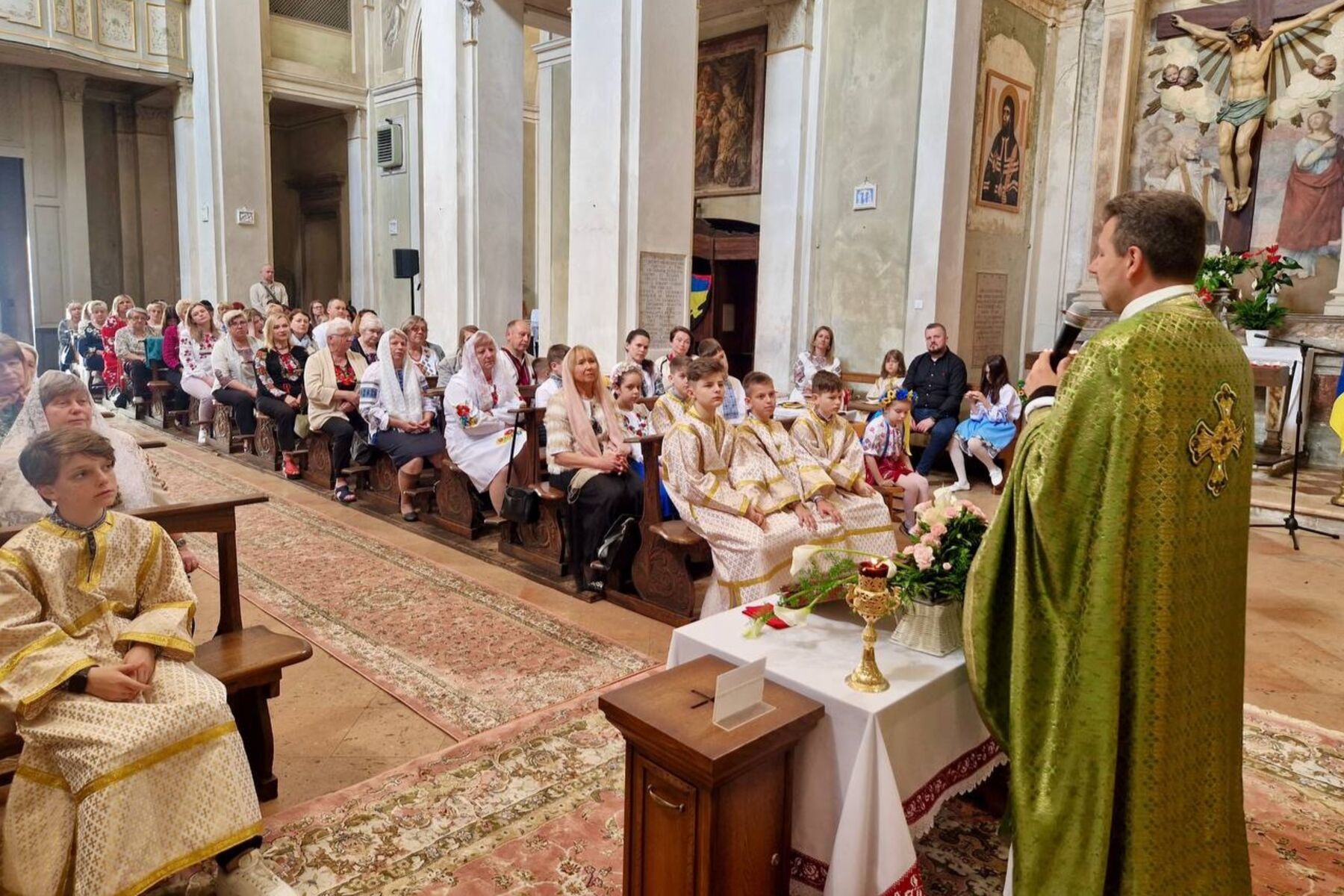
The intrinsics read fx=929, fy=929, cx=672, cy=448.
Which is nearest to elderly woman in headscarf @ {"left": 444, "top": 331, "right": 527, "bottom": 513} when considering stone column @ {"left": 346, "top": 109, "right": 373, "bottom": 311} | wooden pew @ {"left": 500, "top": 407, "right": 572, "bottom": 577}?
wooden pew @ {"left": 500, "top": 407, "right": 572, "bottom": 577}

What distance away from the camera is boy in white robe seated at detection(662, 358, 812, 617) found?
426cm

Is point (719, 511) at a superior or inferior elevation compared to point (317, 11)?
inferior

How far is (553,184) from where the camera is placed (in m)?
11.7

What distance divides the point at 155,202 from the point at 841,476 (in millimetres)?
15920

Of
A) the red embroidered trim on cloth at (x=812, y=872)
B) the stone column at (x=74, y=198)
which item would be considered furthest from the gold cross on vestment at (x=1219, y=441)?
the stone column at (x=74, y=198)

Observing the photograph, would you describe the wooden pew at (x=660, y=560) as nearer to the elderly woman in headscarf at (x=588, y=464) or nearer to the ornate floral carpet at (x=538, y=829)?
the elderly woman in headscarf at (x=588, y=464)

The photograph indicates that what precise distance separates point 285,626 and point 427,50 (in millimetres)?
7198

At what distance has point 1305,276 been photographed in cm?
926

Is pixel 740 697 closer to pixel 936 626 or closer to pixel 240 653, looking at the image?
pixel 936 626

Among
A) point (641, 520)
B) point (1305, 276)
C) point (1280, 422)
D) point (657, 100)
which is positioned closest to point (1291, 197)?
point (1305, 276)

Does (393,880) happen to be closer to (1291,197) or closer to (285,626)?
(285,626)

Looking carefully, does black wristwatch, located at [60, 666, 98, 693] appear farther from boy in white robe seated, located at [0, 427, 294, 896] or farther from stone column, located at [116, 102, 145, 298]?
stone column, located at [116, 102, 145, 298]

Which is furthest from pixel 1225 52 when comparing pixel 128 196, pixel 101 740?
pixel 128 196

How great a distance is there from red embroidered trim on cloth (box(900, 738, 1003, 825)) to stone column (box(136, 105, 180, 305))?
56.9ft
